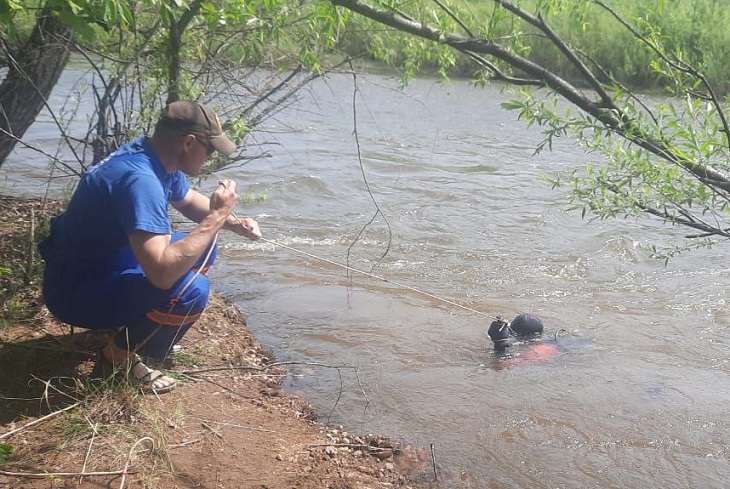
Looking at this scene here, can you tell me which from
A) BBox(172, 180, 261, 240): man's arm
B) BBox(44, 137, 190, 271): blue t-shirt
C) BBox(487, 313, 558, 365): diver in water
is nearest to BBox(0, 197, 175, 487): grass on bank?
BBox(44, 137, 190, 271): blue t-shirt

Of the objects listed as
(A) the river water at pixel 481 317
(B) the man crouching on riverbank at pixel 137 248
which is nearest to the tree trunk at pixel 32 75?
(A) the river water at pixel 481 317

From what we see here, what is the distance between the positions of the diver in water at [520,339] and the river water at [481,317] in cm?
4

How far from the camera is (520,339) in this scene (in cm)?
538

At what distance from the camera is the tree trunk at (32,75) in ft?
A: 15.5

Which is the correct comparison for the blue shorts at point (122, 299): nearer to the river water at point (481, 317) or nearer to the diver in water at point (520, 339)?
the river water at point (481, 317)

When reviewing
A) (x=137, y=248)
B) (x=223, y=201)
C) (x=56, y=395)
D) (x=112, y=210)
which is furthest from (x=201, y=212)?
(x=56, y=395)

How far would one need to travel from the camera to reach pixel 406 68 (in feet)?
14.4

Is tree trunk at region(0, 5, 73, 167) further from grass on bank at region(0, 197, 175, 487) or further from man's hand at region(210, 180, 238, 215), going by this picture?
man's hand at region(210, 180, 238, 215)

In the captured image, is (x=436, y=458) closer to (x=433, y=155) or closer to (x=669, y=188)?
(x=669, y=188)

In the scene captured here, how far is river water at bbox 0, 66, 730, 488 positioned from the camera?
4.06 metres

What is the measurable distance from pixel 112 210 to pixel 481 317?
10.8ft

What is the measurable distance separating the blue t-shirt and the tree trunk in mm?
1567

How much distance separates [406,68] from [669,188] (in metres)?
1.53

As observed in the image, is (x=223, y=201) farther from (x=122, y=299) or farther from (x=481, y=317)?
(x=481, y=317)
